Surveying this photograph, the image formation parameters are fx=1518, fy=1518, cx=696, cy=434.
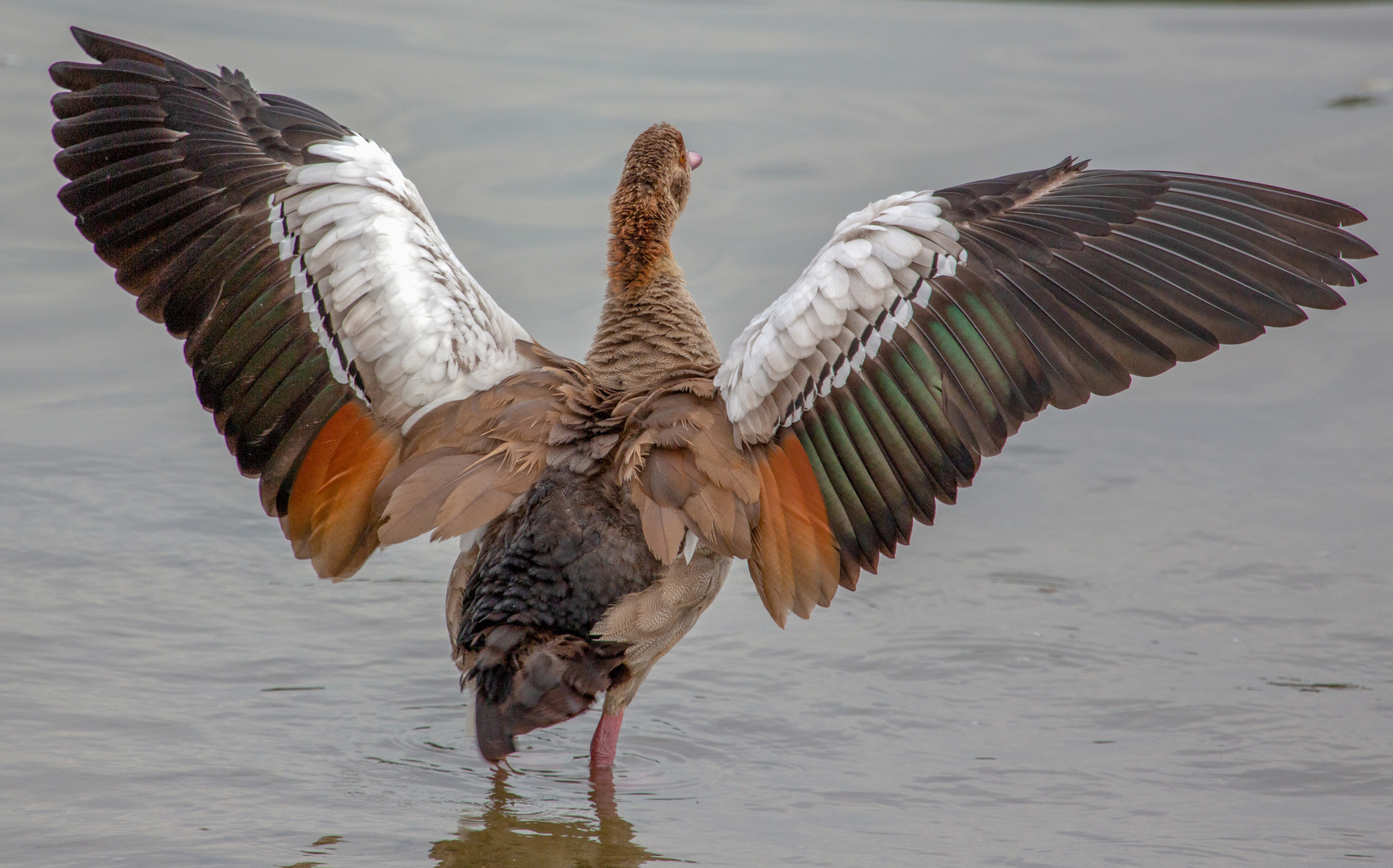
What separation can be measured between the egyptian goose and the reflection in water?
0.72 ft

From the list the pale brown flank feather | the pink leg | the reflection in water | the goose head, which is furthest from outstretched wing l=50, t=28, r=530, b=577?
the reflection in water

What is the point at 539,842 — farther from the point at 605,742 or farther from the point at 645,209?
the point at 645,209

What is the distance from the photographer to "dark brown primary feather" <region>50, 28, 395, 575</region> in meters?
5.17

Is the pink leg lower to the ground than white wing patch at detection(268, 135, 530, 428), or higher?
lower

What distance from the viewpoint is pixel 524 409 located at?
203 inches

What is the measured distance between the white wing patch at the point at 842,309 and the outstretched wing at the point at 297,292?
1033 millimetres

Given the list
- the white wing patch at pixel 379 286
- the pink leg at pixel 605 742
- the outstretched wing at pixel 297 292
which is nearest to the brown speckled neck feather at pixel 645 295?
the outstretched wing at pixel 297 292

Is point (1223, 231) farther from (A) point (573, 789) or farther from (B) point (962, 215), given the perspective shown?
(A) point (573, 789)

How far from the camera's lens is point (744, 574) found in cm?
693

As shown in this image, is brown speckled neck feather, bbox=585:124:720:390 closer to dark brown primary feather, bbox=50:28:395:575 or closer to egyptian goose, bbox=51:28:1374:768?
egyptian goose, bbox=51:28:1374:768

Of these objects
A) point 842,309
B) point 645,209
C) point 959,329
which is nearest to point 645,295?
point 645,209

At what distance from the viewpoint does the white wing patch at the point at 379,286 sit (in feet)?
16.6

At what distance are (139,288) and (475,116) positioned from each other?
17.9ft

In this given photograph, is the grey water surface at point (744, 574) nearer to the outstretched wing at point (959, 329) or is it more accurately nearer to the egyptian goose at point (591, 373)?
the egyptian goose at point (591, 373)
